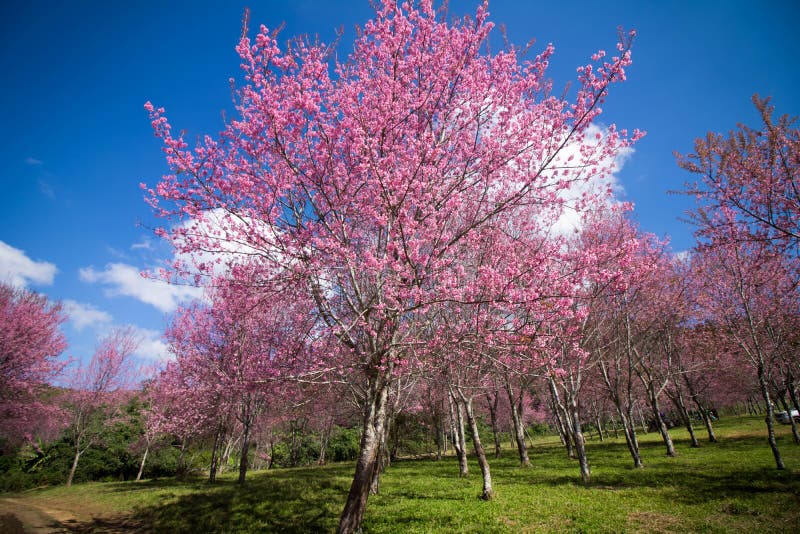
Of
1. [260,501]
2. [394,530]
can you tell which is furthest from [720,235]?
[260,501]

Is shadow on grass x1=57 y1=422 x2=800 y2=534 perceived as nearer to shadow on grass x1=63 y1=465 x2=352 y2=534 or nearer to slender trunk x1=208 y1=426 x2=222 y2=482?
shadow on grass x1=63 y1=465 x2=352 y2=534

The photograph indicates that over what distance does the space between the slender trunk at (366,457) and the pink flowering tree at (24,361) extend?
23812 mm

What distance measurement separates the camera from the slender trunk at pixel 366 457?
7.25 meters

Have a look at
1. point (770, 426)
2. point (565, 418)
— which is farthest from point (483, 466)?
point (565, 418)

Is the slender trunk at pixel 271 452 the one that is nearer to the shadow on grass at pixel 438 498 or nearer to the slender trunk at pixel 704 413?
the shadow on grass at pixel 438 498

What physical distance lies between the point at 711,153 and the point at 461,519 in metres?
12.9

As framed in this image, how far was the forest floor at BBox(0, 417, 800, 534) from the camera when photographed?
8242 millimetres

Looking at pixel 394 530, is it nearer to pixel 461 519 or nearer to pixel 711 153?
pixel 461 519

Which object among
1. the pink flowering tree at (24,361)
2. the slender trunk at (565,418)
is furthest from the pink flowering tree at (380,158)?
the pink flowering tree at (24,361)

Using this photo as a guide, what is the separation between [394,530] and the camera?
8.59 meters

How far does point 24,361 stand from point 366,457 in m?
25.1

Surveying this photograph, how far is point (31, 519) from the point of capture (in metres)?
13.4

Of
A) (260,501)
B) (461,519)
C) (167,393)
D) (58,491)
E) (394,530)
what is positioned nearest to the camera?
(394,530)

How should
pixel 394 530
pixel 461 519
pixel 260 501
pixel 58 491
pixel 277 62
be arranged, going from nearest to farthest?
1. pixel 277 62
2. pixel 394 530
3. pixel 461 519
4. pixel 260 501
5. pixel 58 491
